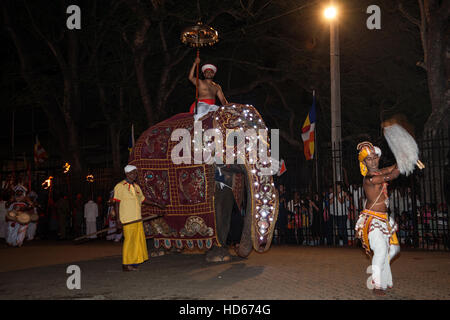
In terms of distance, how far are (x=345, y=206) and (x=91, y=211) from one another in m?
8.47

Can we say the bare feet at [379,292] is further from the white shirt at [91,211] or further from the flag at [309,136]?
the white shirt at [91,211]

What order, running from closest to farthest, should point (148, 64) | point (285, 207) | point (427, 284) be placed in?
point (427, 284)
point (285, 207)
point (148, 64)

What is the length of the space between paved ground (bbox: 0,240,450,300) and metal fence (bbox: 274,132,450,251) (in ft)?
4.33

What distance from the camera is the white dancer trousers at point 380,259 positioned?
6047 millimetres

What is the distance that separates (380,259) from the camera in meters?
6.11

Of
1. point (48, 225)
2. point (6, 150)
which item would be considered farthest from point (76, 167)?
point (6, 150)

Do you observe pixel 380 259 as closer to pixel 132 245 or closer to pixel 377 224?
pixel 377 224

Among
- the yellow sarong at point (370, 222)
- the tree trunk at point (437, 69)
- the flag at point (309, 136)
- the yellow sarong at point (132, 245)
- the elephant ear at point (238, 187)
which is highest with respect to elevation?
the tree trunk at point (437, 69)

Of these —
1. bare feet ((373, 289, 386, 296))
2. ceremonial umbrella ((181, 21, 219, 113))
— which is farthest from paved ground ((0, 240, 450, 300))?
ceremonial umbrella ((181, 21, 219, 113))

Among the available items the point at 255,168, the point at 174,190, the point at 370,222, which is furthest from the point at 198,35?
the point at 370,222

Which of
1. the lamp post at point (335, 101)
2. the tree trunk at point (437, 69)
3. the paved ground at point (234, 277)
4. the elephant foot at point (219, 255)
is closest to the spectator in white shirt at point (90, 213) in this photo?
the paved ground at point (234, 277)

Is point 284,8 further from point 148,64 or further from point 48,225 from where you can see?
point 48,225

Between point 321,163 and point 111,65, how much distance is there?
35.8ft

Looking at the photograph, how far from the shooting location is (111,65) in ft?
68.2
